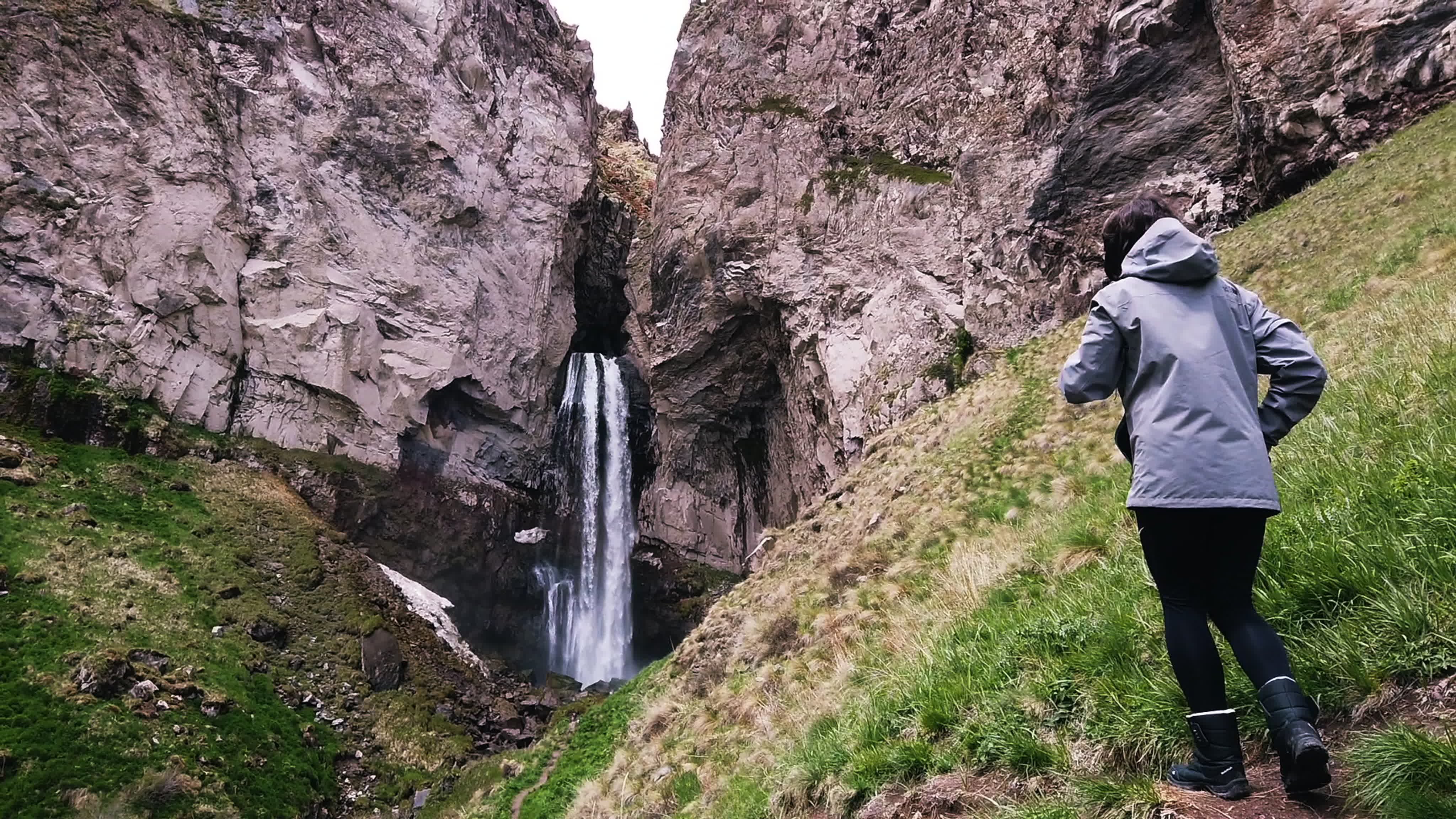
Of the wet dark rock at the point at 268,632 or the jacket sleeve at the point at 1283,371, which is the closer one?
the jacket sleeve at the point at 1283,371

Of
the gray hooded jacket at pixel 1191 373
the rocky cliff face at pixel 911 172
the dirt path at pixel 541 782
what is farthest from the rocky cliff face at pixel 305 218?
the gray hooded jacket at pixel 1191 373

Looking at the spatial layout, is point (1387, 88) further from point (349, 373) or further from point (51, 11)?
point (51, 11)

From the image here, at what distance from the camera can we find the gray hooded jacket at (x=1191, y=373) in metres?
2.45

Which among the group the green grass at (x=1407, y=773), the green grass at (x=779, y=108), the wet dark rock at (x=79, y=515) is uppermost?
the green grass at (x=779, y=108)

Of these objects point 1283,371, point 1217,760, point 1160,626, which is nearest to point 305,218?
point 1160,626

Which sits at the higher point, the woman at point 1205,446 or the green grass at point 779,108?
the green grass at point 779,108

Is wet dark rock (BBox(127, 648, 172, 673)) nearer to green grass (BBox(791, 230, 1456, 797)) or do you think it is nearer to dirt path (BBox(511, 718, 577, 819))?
dirt path (BBox(511, 718, 577, 819))

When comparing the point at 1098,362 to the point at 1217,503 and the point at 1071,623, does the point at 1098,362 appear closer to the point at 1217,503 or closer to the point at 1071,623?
the point at 1217,503

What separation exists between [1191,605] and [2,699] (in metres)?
24.8

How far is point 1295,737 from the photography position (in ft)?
6.73

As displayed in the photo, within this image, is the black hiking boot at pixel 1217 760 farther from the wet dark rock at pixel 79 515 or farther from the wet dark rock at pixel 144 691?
the wet dark rock at pixel 79 515

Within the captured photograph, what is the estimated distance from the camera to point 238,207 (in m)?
37.2

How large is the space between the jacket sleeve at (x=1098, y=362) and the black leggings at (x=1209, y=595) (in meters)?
0.55

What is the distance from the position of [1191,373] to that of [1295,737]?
1.23 metres
